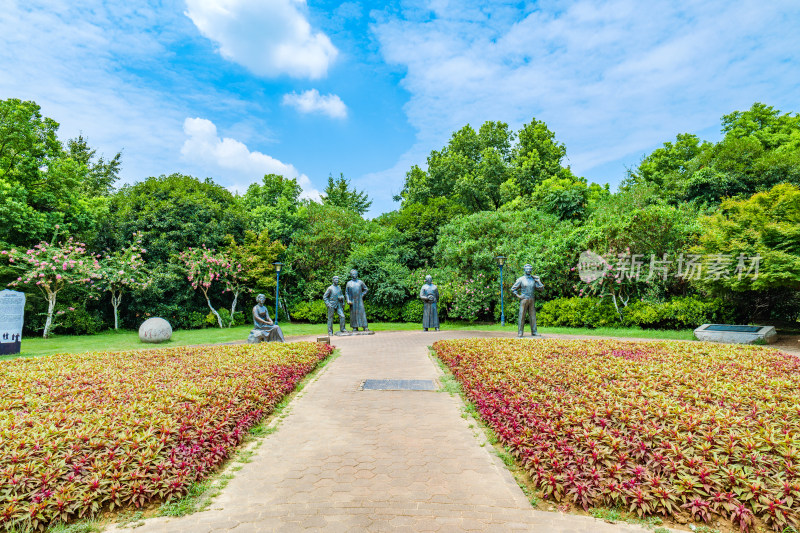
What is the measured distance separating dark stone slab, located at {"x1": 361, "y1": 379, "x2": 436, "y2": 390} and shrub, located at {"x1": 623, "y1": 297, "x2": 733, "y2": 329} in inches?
→ 462

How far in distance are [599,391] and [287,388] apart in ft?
15.8

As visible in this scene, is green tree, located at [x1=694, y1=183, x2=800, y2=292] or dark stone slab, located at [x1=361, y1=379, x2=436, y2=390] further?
green tree, located at [x1=694, y1=183, x2=800, y2=292]

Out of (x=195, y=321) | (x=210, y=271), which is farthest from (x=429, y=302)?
(x=195, y=321)

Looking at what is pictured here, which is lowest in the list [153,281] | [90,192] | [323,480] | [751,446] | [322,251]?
[323,480]

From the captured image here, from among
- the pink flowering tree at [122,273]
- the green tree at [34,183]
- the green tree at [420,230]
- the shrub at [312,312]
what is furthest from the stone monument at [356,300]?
the green tree at [34,183]

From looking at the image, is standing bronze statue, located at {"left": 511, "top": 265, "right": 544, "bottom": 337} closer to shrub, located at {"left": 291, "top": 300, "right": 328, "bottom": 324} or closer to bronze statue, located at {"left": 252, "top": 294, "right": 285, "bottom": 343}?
bronze statue, located at {"left": 252, "top": 294, "right": 285, "bottom": 343}

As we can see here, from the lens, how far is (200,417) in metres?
4.93

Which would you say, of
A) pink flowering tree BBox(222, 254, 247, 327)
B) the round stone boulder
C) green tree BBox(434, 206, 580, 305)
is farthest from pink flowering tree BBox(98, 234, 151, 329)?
green tree BBox(434, 206, 580, 305)

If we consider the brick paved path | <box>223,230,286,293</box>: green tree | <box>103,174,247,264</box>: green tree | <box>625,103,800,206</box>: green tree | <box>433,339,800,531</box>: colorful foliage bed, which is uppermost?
<box>625,103,800,206</box>: green tree

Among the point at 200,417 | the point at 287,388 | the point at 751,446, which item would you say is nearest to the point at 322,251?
the point at 287,388

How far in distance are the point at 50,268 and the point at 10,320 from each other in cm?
641

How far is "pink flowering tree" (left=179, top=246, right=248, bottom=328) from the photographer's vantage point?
69.7 ft

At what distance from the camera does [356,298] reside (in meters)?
16.3

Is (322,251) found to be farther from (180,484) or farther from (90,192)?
(180,484)
